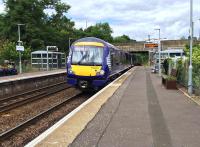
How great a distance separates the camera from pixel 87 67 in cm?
2275

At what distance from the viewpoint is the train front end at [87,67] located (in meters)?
22.7

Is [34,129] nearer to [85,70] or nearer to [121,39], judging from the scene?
[85,70]

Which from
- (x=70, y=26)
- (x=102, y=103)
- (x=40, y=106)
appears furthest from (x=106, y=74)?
(x=70, y=26)

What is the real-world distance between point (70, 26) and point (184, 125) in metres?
93.3

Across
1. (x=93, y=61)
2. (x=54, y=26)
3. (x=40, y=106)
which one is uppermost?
(x=54, y=26)

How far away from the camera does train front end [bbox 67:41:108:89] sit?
2267 cm

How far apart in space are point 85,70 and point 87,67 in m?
0.22

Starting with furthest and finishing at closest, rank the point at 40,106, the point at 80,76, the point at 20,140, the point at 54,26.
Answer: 1. the point at 54,26
2. the point at 80,76
3. the point at 40,106
4. the point at 20,140

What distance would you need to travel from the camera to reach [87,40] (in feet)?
77.7

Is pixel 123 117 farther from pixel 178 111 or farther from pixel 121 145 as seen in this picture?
pixel 121 145

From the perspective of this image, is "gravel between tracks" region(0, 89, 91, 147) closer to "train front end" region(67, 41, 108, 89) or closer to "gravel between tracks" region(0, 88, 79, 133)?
"gravel between tracks" region(0, 88, 79, 133)

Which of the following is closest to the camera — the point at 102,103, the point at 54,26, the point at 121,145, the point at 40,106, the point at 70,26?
the point at 121,145

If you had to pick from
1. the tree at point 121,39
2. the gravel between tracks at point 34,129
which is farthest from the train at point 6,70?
the tree at point 121,39

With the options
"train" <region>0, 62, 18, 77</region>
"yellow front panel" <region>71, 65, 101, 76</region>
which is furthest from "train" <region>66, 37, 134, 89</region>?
"train" <region>0, 62, 18, 77</region>
